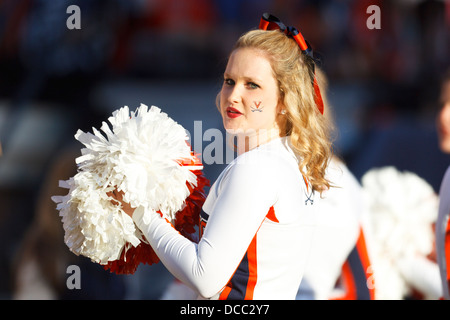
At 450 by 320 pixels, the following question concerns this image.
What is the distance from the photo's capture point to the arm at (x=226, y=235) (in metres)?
1.65

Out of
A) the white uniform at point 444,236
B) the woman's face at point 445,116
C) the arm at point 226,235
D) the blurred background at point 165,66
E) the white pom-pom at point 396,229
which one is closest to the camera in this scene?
the arm at point 226,235

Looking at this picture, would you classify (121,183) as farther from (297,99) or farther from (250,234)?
(297,99)

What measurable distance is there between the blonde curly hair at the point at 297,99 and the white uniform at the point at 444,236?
0.65 metres

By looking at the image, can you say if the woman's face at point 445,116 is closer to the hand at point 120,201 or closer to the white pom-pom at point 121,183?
the white pom-pom at point 121,183

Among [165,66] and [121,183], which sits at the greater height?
[165,66]

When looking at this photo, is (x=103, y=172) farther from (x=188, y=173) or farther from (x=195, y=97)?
(x=195, y=97)

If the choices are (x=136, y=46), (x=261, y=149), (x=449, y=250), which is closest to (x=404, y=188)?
(x=449, y=250)

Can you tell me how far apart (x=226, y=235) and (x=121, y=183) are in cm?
34

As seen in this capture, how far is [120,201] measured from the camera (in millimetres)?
1793

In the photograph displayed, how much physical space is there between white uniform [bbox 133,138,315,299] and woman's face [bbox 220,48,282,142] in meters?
0.08

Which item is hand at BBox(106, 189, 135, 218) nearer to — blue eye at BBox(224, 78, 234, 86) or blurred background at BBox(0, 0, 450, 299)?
blue eye at BBox(224, 78, 234, 86)

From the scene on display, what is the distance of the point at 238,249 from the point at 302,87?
1.83 feet

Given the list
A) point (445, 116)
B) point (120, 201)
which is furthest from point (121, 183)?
point (445, 116)

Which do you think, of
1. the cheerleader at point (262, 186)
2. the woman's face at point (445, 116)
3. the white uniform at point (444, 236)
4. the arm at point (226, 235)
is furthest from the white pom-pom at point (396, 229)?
the arm at point (226, 235)
